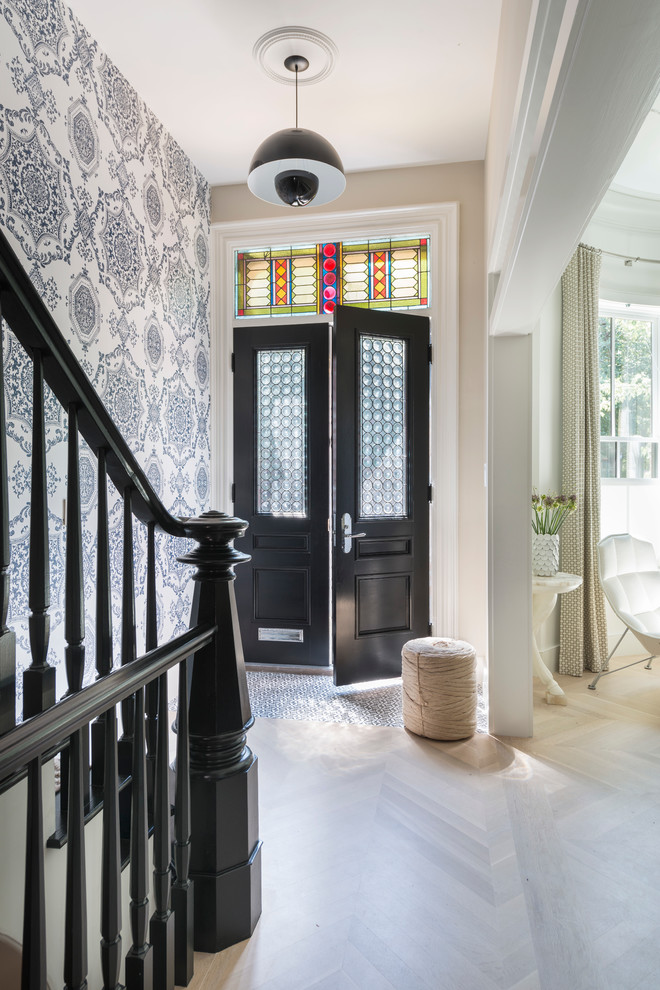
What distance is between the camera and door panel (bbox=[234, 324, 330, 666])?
3.94m

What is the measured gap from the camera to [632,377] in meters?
4.30

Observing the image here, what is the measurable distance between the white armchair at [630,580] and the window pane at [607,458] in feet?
2.06

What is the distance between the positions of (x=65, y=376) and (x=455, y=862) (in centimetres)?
186

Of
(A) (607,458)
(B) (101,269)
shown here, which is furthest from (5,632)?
(A) (607,458)

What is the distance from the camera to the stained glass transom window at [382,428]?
373cm

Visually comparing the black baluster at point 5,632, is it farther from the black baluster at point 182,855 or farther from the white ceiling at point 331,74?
the white ceiling at point 331,74

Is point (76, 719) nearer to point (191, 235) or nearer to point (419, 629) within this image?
point (419, 629)

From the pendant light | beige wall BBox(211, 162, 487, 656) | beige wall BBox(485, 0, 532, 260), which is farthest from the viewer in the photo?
beige wall BBox(211, 162, 487, 656)

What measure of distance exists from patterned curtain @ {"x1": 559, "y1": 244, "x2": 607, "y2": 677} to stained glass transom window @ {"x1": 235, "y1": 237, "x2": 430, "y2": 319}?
97 cm

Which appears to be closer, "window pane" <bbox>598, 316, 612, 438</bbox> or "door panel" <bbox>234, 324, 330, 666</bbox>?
"door panel" <bbox>234, 324, 330, 666</bbox>

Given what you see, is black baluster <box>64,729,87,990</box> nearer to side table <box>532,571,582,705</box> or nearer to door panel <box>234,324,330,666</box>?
side table <box>532,571,582,705</box>

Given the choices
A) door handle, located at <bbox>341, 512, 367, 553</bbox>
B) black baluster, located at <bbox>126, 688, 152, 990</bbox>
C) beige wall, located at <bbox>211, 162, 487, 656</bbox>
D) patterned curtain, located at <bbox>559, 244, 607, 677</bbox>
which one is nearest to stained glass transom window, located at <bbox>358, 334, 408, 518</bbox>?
door handle, located at <bbox>341, 512, 367, 553</bbox>

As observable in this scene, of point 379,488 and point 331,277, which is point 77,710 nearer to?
point 379,488

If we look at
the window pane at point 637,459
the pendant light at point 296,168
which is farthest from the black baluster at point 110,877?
the window pane at point 637,459
